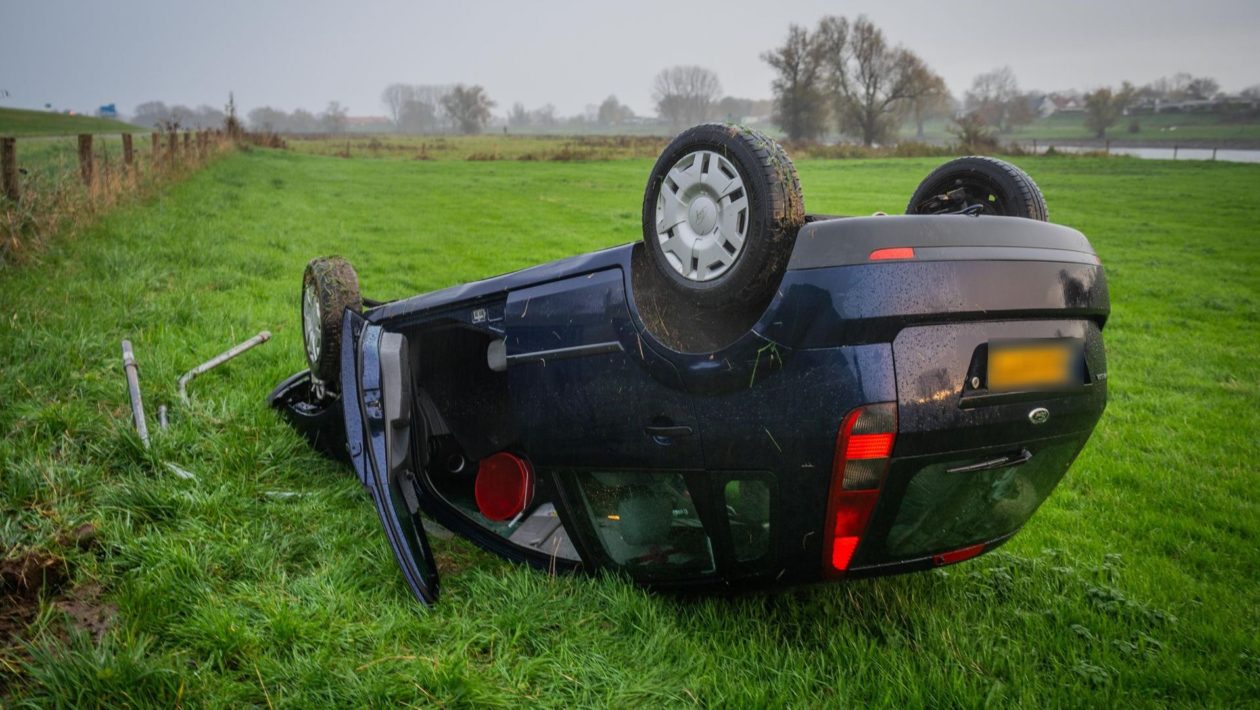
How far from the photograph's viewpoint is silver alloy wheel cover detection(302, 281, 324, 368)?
3.83m

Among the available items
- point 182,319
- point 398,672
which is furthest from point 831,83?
point 398,672

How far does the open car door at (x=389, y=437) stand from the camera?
2906 millimetres

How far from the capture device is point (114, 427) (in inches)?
158

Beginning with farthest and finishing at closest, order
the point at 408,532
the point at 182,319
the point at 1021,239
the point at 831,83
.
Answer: the point at 831,83 < the point at 182,319 < the point at 408,532 < the point at 1021,239

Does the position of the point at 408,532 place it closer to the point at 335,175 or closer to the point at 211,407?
the point at 211,407

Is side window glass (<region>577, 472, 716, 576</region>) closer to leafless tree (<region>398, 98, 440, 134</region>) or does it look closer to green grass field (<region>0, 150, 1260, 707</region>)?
green grass field (<region>0, 150, 1260, 707</region>)

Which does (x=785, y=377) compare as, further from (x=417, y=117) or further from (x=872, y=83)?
(x=417, y=117)

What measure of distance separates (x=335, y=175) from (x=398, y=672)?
1038 inches

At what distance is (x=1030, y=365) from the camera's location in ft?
7.10

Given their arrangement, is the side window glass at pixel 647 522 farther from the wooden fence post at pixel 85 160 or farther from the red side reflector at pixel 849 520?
the wooden fence post at pixel 85 160

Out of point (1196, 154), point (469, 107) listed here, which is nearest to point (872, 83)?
point (1196, 154)

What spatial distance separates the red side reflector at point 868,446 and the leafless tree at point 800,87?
183 feet

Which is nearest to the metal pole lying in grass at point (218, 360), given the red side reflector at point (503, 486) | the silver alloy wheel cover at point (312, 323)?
the silver alloy wheel cover at point (312, 323)

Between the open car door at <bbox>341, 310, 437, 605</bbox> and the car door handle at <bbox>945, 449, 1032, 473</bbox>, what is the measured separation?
5.90 feet
